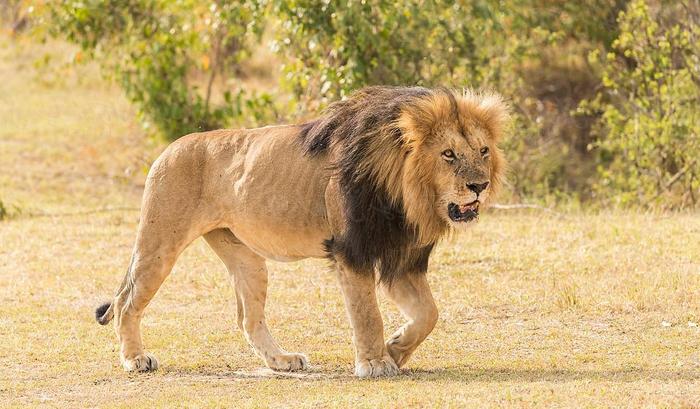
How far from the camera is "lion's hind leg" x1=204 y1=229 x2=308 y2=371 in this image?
6.79 m

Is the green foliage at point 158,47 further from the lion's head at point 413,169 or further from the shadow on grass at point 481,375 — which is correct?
the lion's head at point 413,169

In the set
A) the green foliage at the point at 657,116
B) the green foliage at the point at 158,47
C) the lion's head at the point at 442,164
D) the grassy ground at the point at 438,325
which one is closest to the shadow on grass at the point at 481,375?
the grassy ground at the point at 438,325

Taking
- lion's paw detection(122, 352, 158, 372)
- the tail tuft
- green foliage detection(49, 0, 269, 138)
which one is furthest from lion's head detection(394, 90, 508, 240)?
green foliage detection(49, 0, 269, 138)

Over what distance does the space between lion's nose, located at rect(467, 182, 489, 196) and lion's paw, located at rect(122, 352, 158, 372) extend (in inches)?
79.5

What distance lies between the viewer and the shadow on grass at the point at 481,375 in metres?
6.00

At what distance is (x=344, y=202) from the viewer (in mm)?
6105

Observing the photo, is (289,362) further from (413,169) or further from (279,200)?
(413,169)

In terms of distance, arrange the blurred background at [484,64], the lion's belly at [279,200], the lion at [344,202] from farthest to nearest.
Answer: the blurred background at [484,64] < the lion's belly at [279,200] < the lion at [344,202]

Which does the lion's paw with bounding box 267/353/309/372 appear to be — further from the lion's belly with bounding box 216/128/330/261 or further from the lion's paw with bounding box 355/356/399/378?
the lion's paw with bounding box 355/356/399/378

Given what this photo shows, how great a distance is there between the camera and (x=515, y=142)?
13.8m

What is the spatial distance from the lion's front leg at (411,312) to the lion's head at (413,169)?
0.11 m

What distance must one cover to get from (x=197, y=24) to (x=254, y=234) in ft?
26.7

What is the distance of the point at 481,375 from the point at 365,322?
0.66m

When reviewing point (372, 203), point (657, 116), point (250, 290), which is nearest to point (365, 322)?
point (372, 203)
